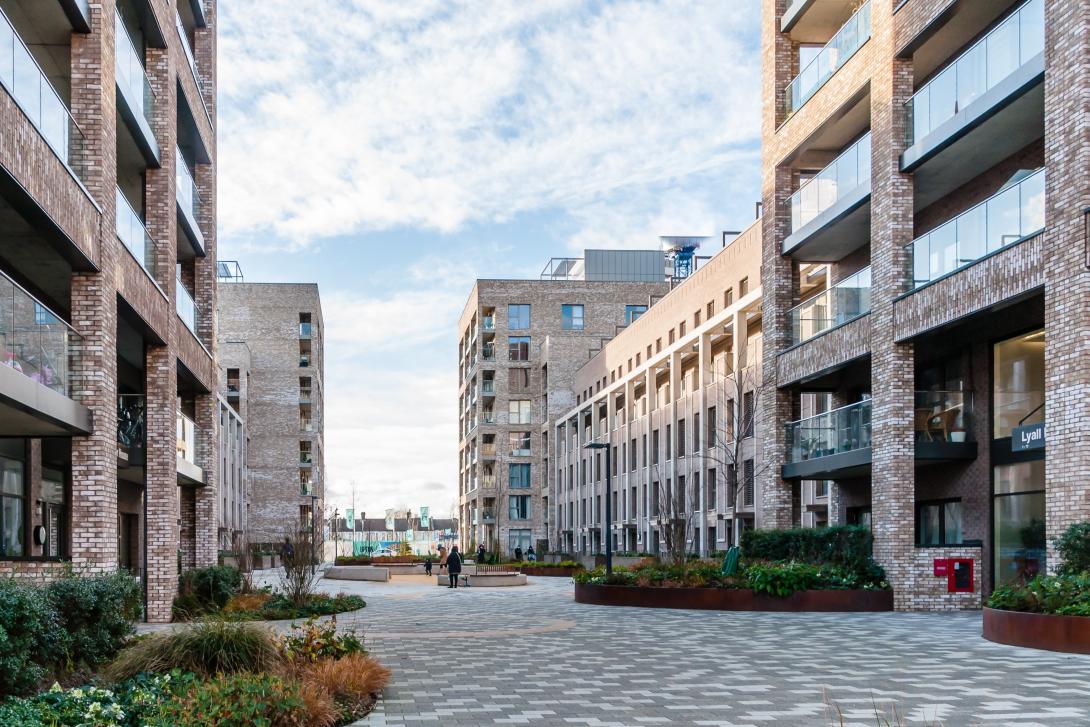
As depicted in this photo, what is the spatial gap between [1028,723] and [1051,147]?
41.8 ft

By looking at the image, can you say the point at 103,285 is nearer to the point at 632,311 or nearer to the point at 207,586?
the point at 207,586

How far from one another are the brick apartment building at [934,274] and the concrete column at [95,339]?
16045 millimetres

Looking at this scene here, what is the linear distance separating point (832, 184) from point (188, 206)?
53.7 ft

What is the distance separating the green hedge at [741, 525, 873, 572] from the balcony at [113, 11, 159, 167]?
17.5 meters

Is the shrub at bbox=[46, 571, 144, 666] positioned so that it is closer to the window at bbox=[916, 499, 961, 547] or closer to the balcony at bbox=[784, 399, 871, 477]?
the balcony at bbox=[784, 399, 871, 477]

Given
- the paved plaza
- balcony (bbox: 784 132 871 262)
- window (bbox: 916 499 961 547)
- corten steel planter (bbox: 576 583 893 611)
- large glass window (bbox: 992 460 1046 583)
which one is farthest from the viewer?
balcony (bbox: 784 132 871 262)

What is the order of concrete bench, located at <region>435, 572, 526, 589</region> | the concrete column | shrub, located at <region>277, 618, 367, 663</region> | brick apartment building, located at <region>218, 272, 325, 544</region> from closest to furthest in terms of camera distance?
1. shrub, located at <region>277, 618, 367, 663</region>
2. the concrete column
3. concrete bench, located at <region>435, 572, 526, 589</region>
4. brick apartment building, located at <region>218, 272, 325, 544</region>

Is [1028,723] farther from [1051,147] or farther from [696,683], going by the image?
[1051,147]

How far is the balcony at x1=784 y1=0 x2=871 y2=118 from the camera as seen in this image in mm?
27972

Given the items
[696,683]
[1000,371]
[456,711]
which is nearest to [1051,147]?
[1000,371]

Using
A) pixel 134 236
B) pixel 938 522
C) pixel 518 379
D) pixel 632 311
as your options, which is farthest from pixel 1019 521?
pixel 518 379

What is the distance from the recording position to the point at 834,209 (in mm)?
28984

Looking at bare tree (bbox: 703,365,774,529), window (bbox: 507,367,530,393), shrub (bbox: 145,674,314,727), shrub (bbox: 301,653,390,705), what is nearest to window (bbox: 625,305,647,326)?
window (bbox: 507,367,530,393)

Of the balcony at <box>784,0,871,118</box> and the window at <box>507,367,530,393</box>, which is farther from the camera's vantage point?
the window at <box>507,367,530,393</box>
